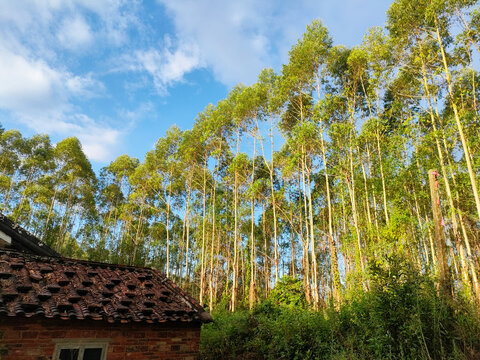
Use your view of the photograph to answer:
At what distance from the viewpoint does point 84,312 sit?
4070mm

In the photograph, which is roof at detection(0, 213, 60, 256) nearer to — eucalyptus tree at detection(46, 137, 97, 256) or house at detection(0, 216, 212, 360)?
house at detection(0, 216, 212, 360)

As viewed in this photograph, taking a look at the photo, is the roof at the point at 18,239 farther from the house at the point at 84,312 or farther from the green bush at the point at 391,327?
the green bush at the point at 391,327

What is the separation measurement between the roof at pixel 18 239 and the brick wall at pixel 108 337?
2.36 meters

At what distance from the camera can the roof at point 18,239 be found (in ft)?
17.7

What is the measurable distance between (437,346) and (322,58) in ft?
40.6

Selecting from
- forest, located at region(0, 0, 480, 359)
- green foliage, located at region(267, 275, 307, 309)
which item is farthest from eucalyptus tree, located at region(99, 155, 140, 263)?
green foliage, located at region(267, 275, 307, 309)

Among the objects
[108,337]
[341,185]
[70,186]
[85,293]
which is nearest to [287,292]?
[341,185]

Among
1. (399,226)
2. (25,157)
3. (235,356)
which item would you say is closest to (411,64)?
(399,226)

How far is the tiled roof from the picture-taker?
3967 mm

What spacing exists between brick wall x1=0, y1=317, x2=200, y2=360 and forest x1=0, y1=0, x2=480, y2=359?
9.04 feet

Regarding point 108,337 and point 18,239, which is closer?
point 108,337

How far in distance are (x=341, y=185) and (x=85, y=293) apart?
444 inches

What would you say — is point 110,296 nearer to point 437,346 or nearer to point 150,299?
point 150,299

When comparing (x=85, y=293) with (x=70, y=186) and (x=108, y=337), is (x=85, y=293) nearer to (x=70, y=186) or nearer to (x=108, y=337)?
(x=108, y=337)
